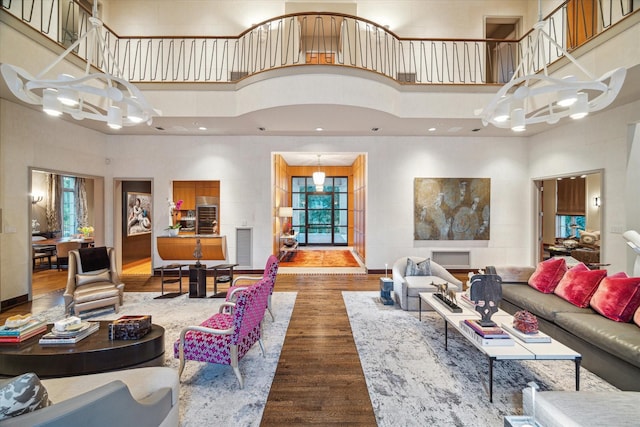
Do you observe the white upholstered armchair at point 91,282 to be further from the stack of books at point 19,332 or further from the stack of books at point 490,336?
the stack of books at point 490,336

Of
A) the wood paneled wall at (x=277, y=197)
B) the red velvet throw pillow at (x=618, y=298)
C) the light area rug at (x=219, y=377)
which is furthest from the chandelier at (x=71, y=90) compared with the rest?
the red velvet throw pillow at (x=618, y=298)

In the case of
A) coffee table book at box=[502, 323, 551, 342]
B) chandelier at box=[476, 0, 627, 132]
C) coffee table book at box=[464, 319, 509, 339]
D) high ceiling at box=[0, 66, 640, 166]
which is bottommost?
coffee table book at box=[502, 323, 551, 342]

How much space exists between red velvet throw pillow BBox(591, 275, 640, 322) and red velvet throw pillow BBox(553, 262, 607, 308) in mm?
158

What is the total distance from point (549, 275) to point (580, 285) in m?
0.56

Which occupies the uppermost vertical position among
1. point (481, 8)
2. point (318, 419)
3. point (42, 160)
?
point (481, 8)

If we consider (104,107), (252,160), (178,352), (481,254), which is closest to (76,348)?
(178,352)

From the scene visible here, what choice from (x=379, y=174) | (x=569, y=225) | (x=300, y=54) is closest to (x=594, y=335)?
(x=379, y=174)

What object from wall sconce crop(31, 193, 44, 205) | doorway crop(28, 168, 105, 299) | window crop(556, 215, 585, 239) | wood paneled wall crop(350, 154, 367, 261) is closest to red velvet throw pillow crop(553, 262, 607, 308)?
wood paneled wall crop(350, 154, 367, 261)

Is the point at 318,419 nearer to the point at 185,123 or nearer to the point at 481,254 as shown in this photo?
the point at 185,123

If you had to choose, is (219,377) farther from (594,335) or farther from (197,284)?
(594,335)

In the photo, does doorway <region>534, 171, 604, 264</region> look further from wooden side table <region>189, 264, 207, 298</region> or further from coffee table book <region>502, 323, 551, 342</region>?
wooden side table <region>189, 264, 207, 298</region>

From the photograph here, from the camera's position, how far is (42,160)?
543 cm

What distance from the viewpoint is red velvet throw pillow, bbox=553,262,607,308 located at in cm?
333

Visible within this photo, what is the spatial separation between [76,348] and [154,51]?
23.6 ft
